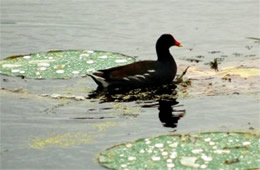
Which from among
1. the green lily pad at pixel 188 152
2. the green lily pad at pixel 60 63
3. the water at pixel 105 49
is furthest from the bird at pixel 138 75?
the green lily pad at pixel 188 152

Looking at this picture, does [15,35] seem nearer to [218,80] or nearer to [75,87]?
[75,87]

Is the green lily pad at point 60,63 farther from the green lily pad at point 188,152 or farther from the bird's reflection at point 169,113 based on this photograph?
the green lily pad at point 188,152

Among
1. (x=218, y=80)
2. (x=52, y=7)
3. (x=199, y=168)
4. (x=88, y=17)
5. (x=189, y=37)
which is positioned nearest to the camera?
(x=199, y=168)

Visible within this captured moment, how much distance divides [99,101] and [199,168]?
4292 millimetres

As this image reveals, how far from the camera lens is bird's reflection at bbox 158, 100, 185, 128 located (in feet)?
41.6

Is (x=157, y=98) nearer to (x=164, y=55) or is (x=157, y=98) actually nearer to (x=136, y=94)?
(x=136, y=94)

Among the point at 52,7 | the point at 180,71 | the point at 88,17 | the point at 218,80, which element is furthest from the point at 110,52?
the point at 52,7

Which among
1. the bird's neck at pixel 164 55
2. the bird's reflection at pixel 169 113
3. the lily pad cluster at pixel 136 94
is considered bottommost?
the lily pad cluster at pixel 136 94

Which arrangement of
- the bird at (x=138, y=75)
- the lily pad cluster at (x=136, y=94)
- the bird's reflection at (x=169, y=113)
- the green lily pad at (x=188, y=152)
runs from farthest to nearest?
the bird at (x=138, y=75) < the lily pad cluster at (x=136, y=94) < the bird's reflection at (x=169, y=113) < the green lily pad at (x=188, y=152)

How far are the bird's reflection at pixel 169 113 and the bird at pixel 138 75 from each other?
3.67 feet

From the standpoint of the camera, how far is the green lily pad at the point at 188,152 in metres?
10.3

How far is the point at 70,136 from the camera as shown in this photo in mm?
12008

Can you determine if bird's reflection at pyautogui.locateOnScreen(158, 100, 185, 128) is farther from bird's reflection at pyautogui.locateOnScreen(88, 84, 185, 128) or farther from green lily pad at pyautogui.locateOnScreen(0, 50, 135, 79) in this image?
green lily pad at pyautogui.locateOnScreen(0, 50, 135, 79)

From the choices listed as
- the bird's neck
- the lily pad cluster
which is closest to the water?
the lily pad cluster
